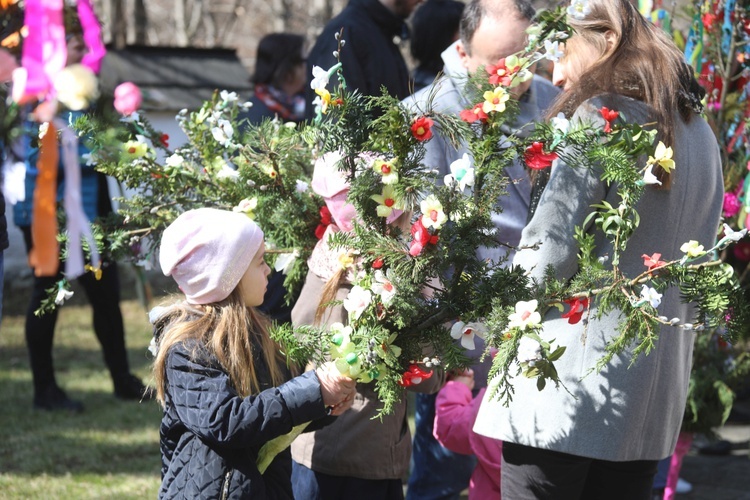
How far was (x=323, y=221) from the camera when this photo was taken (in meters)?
2.63

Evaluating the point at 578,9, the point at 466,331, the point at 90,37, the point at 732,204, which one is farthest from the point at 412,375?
the point at 732,204

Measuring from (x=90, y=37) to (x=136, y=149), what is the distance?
4.32 feet

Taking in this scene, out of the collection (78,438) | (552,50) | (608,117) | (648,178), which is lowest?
(78,438)

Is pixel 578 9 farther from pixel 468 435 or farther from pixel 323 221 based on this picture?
pixel 468 435

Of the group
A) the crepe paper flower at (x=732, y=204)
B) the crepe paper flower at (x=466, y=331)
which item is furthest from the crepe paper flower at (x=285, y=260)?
the crepe paper flower at (x=732, y=204)

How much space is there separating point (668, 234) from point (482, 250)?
740 millimetres

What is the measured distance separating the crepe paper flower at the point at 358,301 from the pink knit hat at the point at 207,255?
0.35 metres

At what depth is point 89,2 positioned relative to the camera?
144 cm

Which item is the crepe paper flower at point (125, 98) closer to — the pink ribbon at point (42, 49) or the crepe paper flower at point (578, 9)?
the pink ribbon at point (42, 49)

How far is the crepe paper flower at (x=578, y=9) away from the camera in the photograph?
7.00 feet

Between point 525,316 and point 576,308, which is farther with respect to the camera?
point 576,308

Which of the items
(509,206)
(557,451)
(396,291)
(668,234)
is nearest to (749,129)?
(509,206)

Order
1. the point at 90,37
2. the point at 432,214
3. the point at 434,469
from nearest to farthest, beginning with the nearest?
1. the point at 90,37
2. the point at 432,214
3. the point at 434,469

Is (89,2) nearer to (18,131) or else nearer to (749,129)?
(18,131)
